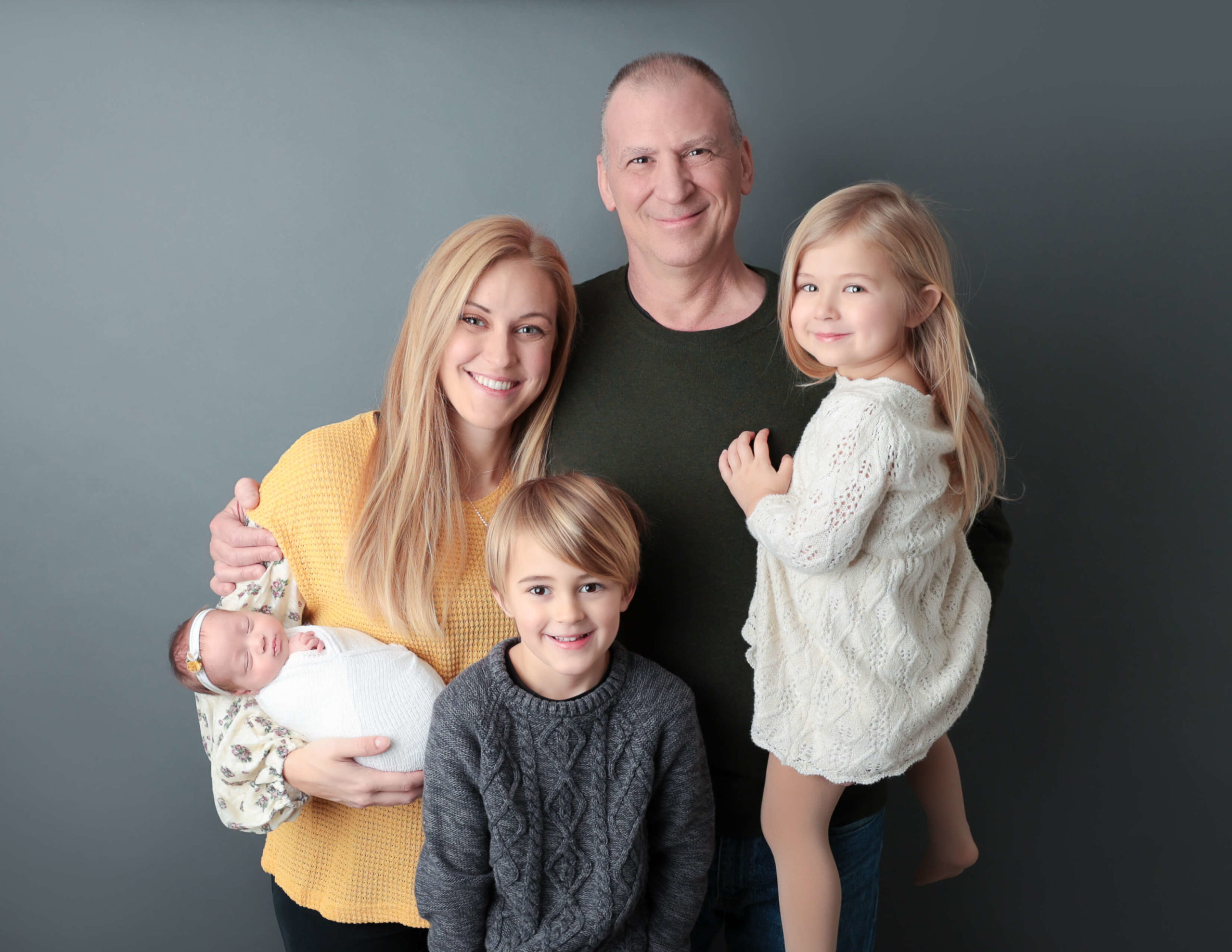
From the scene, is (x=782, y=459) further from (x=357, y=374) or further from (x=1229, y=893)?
(x=1229, y=893)

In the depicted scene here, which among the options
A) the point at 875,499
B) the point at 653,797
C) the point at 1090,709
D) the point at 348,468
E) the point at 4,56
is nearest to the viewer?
the point at 875,499

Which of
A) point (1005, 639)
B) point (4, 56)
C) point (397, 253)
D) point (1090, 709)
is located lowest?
point (1090, 709)

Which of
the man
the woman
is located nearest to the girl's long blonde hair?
the woman

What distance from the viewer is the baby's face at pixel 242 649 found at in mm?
1699

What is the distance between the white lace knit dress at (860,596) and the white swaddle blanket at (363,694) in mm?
614

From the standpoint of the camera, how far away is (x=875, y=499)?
150cm

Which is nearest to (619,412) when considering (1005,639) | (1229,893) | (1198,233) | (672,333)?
(672,333)

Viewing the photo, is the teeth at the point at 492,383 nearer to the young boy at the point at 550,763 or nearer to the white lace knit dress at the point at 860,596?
the young boy at the point at 550,763

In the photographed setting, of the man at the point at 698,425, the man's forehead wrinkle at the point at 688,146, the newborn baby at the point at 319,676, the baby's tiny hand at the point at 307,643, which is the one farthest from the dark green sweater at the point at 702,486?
the baby's tiny hand at the point at 307,643

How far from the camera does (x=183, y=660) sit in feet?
5.67

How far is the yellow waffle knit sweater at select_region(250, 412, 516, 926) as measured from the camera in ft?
5.78

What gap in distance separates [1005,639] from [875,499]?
1217 millimetres

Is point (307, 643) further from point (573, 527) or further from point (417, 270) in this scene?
point (417, 270)

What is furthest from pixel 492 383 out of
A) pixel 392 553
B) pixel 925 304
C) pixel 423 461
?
pixel 925 304
